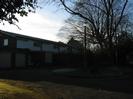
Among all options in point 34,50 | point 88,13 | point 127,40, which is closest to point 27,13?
point 88,13

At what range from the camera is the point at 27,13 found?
1589 centimetres

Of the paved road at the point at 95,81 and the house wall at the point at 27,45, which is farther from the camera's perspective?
the house wall at the point at 27,45

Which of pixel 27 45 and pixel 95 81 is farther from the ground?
pixel 27 45

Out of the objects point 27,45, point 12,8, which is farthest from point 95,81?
point 27,45

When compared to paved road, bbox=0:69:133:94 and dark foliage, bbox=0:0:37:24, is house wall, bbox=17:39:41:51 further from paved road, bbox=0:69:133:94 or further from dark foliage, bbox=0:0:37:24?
dark foliage, bbox=0:0:37:24

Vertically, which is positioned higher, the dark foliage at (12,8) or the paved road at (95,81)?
the dark foliage at (12,8)

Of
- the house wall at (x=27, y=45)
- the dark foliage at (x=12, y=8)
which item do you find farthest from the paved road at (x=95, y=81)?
the house wall at (x=27, y=45)

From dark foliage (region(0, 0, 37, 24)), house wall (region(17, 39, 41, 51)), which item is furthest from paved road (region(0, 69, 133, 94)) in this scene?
house wall (region(17, 39, 41, 51))

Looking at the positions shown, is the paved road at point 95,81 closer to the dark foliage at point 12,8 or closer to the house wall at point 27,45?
the dark foliage at point 12,8

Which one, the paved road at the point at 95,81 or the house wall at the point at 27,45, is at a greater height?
the house wall at the point at 27,45

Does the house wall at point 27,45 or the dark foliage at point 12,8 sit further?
the house wall at point 27,45

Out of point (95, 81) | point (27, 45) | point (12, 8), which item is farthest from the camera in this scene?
point (27, 45)

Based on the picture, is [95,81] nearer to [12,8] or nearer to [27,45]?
[12,8]

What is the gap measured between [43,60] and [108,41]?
15720mm
